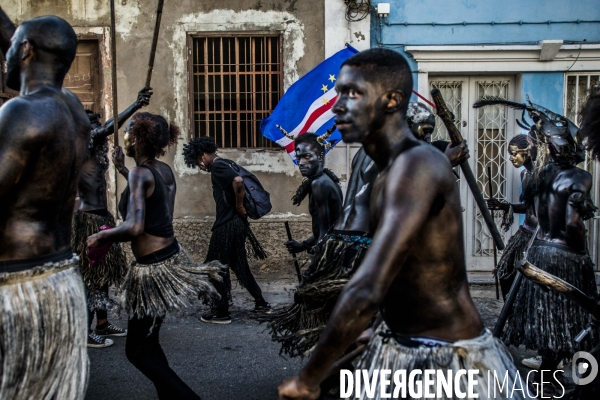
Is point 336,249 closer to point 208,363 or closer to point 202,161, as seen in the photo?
point 208,363

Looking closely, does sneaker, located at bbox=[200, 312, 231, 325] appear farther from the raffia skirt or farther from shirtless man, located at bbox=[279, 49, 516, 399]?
shirtless man, located at bbox=[279, 49, 516, 399]

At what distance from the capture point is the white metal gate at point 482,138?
873cm

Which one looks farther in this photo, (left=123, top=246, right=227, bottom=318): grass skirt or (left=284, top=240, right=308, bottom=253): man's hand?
(left=284, top=240, right=308, bottom=253): man's hand

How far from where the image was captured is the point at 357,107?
6.80 feet

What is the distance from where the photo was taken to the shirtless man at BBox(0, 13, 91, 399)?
2.46m

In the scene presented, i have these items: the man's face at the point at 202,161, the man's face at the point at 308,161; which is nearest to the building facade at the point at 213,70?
the man's face at the point at 202,161

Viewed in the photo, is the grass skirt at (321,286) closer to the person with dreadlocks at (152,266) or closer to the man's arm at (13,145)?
the person with dreadlocks at (152,266)

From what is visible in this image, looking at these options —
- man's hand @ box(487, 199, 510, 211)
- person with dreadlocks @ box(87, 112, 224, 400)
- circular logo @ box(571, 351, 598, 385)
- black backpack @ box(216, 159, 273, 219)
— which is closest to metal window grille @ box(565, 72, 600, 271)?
man's hand @ box(487, 199, 510, 211)

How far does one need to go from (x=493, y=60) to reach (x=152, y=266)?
6.35 metres

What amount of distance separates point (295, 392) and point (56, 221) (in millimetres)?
1491

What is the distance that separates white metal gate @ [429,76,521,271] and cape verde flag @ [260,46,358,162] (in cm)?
166

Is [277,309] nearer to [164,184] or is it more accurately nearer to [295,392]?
[164,184]

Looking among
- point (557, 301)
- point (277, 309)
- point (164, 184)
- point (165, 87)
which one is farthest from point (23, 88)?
point (165, 87)

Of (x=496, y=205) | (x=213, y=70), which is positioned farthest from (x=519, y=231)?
(x=213, y=70)
